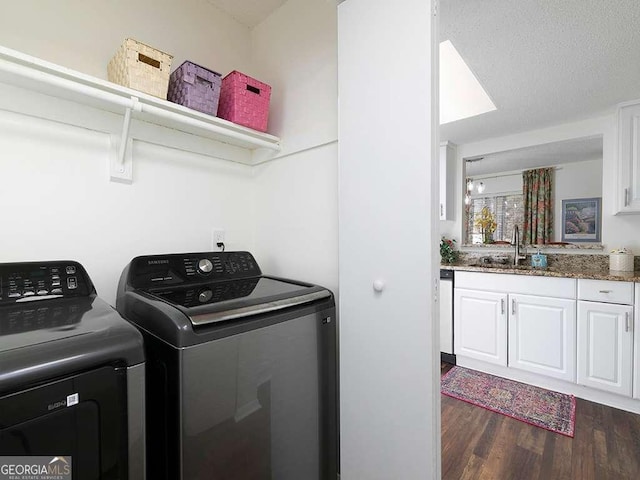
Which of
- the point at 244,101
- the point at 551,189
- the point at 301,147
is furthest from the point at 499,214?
the point at 244,101

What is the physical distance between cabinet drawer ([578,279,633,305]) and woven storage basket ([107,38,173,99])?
2974 mm

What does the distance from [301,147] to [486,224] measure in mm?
2695

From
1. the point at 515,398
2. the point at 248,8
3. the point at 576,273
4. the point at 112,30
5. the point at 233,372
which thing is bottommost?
the point at 515,398

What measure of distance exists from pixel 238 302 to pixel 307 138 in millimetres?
925

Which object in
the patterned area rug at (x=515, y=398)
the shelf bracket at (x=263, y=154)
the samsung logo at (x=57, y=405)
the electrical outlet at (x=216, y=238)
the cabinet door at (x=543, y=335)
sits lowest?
the patterned area rug at (x=515, y=398)

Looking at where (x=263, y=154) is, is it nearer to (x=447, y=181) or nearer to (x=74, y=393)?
(x=74, y=393)

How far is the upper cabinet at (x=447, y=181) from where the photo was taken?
333 centimetres

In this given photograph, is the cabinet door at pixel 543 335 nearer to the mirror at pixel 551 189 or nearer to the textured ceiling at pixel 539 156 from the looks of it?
the mirror at pixel 551 189

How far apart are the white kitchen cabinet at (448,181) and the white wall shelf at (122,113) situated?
2318 millimetres

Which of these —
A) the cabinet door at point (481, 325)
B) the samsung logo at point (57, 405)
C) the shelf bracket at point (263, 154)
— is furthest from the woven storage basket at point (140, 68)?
the cabinet door at point (481, 325)

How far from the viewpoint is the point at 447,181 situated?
3387 mm

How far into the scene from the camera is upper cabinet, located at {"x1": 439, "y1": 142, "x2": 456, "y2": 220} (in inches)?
131

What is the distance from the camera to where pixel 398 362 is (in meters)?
1.09

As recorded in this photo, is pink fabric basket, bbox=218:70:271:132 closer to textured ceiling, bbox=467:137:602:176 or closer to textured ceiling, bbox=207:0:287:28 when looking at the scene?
textured ceiling, bbox=207:0:287:28
